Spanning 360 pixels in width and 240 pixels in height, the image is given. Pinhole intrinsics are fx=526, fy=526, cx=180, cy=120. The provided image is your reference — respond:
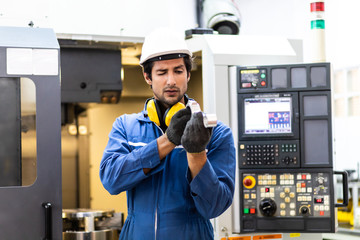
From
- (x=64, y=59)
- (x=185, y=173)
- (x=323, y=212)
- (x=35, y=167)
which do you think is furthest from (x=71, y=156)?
(x=185, y=173)

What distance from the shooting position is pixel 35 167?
102 inches

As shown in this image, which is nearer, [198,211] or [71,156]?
[198,211]

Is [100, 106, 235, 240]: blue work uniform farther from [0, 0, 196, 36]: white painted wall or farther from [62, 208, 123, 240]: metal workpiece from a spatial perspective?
[62, 208, 123, 240]: metal workpiece

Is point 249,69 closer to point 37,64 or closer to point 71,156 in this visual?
point 37,64

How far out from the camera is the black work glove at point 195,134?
1617mm

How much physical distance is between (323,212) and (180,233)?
1.30 meters

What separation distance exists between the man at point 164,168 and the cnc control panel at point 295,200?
40.5 inches

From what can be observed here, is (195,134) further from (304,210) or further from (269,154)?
(304,210)

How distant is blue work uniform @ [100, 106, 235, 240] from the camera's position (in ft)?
6.00

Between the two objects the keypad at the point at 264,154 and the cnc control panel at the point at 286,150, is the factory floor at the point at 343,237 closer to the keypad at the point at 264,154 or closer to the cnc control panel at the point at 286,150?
the cnc control panel at the point at 286,150

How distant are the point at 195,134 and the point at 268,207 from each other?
1.43 m

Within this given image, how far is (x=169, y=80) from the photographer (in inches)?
75.9

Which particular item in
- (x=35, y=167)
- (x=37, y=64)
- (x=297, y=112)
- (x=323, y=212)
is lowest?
(x=323, y=212)

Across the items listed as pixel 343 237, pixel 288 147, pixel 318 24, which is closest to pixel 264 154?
pixel 288 147
